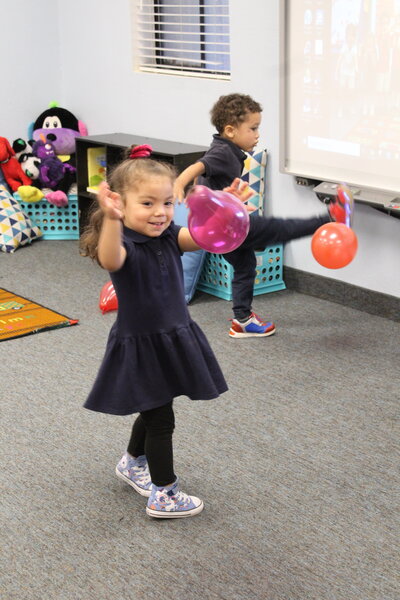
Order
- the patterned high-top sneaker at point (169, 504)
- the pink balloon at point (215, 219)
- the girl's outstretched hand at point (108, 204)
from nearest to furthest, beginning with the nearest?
the girl's outstretched hand at point (108, 204) → the pink balloon at point (215, 219) → the patterned high-top sneaker at point (169, 504)

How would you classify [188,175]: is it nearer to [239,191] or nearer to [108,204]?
[239,191]

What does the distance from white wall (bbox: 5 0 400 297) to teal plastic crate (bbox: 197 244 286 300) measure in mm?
83

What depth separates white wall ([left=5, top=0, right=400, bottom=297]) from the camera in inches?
138

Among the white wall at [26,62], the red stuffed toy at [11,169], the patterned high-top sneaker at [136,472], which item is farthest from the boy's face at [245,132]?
the white wall at [26,62]

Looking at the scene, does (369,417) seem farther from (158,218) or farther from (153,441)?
(158,218)

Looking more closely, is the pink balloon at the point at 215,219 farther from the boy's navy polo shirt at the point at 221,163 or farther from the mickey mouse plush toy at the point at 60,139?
the mickey mouse plush toy at the point at 60,139

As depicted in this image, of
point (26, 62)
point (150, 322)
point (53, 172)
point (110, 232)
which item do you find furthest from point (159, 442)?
point (26, 62)

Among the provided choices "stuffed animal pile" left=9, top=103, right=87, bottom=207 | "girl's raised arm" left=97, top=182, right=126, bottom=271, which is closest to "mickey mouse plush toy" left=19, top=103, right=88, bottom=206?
"stuffed animal pile" left=9, top=103, right=87, bottom=207

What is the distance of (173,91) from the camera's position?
427 centimetres

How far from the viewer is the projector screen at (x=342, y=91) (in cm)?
310

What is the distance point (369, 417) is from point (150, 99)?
8.27ft

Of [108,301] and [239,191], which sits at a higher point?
[239,191]

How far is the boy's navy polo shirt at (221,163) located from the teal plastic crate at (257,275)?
624 mm

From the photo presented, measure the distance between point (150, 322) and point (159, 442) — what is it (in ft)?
0.97
